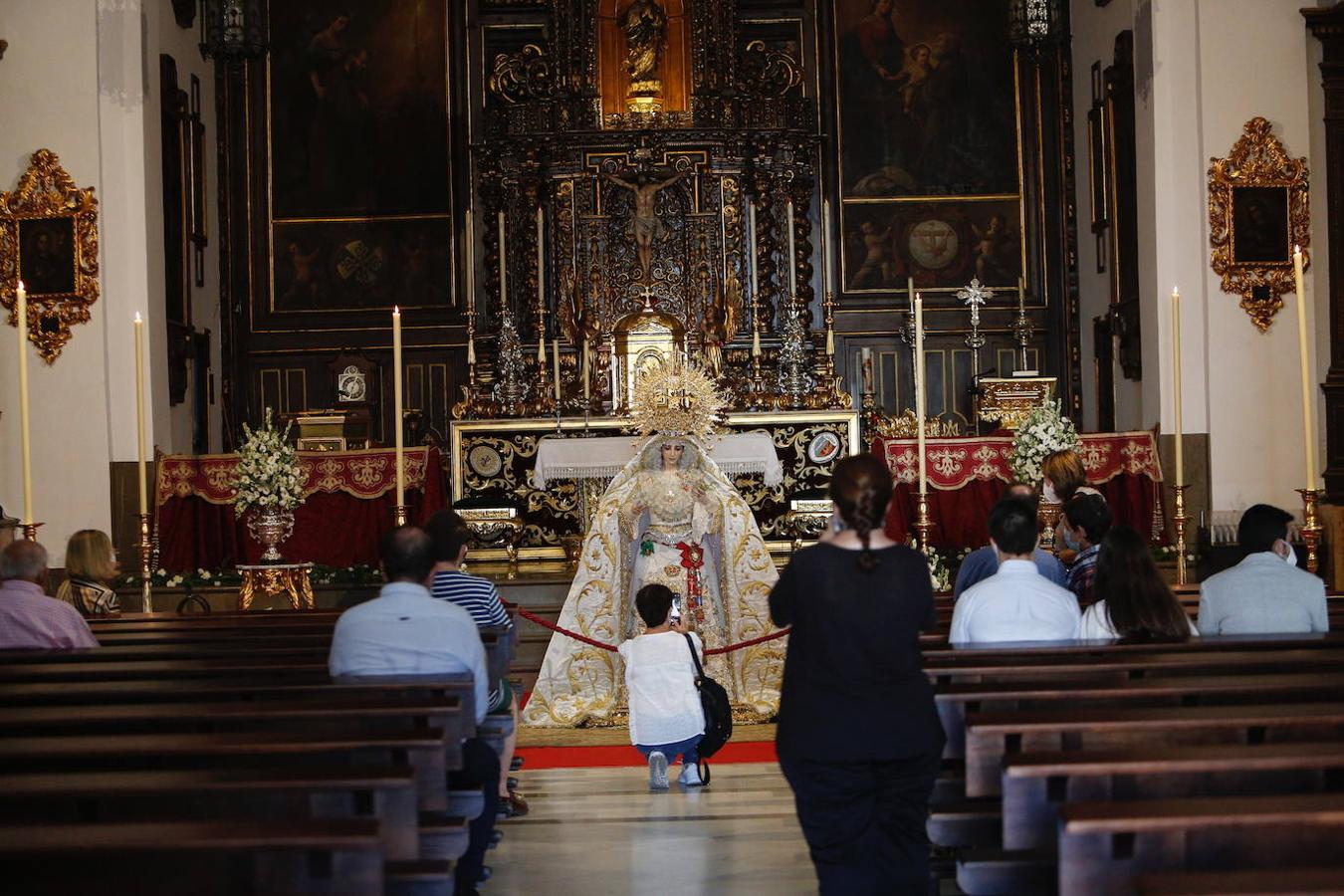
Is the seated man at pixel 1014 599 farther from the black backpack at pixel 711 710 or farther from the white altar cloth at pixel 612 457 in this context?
the white altar cloth at pixel 612 457

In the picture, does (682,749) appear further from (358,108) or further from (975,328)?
(358,108)

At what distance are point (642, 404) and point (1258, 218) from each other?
618cm

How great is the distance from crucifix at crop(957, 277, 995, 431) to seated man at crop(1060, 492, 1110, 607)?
9550 mm

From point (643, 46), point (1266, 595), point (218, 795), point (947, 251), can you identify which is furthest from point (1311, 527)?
point (643, 46)

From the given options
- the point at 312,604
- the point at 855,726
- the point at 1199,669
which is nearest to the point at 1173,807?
the point at 855,726

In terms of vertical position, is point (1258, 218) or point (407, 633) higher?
point (1258, 218)

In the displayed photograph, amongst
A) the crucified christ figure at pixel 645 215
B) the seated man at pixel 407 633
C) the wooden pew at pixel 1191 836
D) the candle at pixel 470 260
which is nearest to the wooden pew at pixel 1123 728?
the wooden pew at pixel 1191 836

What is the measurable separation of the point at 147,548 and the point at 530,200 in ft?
26.7

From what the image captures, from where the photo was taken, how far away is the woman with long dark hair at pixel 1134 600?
574 cm

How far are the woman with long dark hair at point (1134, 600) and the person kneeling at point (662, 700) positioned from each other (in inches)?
108

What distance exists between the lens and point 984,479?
1339 cm

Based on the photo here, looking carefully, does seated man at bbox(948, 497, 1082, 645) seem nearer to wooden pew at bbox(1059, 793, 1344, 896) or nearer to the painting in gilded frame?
wooden pew at bbox(1059, 793, 1344, 896)

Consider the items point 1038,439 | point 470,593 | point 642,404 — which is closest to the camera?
point 470,593

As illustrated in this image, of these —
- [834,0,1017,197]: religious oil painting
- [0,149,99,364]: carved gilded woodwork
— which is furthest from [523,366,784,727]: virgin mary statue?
[834,0,1017,197]: religious oil painting
